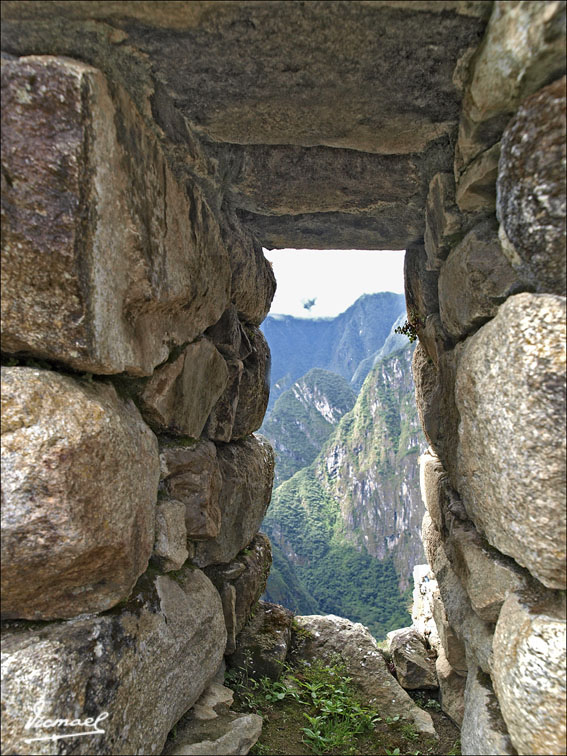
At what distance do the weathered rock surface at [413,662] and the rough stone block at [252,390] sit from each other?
8.13 feet

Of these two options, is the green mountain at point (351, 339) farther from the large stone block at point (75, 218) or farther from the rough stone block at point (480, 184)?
the large stone block at point (75, 218)

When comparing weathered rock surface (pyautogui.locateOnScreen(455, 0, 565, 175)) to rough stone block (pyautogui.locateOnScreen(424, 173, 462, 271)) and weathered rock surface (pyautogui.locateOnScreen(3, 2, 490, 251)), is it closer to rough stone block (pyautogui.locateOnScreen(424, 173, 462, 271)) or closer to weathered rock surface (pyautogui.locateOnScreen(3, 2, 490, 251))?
weathered rock surface (pyautogui.locateOnScreen(3, 2, 490, 251))

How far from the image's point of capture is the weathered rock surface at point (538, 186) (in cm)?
189

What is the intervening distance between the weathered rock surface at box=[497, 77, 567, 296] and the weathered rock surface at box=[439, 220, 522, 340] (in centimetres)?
34

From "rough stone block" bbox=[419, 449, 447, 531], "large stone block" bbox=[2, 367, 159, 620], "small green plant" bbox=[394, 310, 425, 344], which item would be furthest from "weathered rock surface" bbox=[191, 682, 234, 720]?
"small green plant" bbox=[394, 310, 425, 344]

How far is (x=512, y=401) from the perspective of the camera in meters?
2.12

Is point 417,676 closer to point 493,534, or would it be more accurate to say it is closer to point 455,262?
point 493,534

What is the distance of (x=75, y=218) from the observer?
1.92 meters

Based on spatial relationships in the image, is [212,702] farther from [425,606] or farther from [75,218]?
[425,606]

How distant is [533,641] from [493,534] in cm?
61

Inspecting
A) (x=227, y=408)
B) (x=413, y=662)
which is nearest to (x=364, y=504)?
(x=413, y=662)

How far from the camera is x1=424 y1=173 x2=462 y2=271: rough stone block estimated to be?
9.77ft

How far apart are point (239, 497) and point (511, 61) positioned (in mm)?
3347

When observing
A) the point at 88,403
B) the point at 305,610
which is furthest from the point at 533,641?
Answer: the point at 305,610
